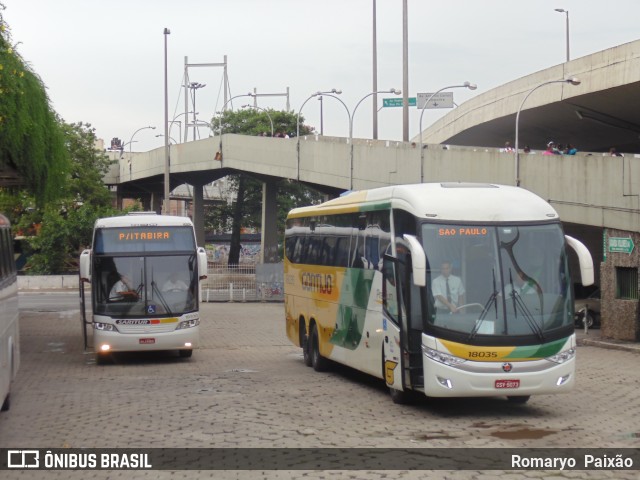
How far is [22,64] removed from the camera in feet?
74.9

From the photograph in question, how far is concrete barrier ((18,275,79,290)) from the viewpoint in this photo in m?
60.6

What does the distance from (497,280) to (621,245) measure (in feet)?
54.8

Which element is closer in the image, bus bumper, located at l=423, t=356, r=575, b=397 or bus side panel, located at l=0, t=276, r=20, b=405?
bus side panel, located at l=0, t=276, r=20, b=405

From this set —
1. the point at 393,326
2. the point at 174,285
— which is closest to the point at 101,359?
the point at 174,285

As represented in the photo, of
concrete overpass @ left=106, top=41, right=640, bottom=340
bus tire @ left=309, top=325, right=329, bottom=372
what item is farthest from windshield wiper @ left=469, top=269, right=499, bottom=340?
concrete overpass @ left=106, top=41, right=640, bottom=340

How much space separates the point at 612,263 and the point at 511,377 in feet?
56.4

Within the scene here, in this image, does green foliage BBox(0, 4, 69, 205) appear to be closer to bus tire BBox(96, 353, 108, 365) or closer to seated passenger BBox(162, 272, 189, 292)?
seated passenger BBox(162, 272, 189, 292)

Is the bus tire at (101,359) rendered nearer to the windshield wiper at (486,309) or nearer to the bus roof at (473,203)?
the bus roof at (473,203)

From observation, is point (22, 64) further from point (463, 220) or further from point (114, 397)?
point (463, 220)

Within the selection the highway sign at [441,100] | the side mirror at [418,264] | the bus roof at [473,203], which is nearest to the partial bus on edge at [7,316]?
the side mirror at [418,264]

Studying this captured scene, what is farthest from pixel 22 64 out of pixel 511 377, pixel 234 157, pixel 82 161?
pixel 82 161

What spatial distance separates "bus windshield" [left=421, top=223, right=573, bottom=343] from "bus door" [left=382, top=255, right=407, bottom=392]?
26.7 inches

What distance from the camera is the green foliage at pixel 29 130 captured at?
20812 mm

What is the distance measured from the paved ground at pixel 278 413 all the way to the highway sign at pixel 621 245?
7.75m
